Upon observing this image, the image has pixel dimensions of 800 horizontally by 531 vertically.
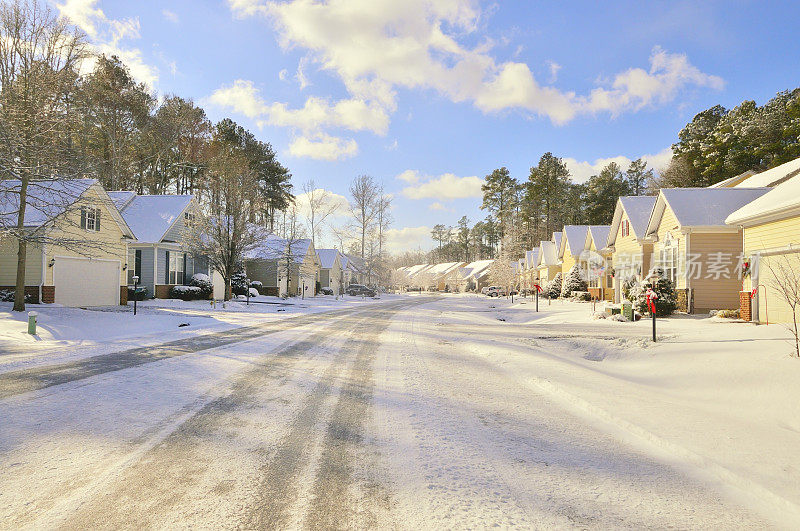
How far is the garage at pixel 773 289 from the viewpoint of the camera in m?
11.8

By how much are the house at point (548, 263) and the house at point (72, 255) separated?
35804 millimetres

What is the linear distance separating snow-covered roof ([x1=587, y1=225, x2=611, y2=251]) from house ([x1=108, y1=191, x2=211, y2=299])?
29.1m

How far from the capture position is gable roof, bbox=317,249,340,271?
52094 mm

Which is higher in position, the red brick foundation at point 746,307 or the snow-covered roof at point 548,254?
the snow-covered roof at point 548,254

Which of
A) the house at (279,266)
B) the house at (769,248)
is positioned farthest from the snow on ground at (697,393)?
the house at (279,266)

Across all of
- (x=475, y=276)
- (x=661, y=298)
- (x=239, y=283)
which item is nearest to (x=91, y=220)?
(x=239, y=283)

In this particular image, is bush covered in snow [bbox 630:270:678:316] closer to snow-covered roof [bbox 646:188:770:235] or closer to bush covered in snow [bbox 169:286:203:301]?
snow-covered roof [bbox 646:188:770:235]

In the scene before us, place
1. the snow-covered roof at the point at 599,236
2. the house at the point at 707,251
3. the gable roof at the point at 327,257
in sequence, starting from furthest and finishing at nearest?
the gable roof at the point at 327,257, the snow-covered roof at the point at 599,236, the house at the point at 707,251

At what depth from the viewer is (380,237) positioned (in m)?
48.3

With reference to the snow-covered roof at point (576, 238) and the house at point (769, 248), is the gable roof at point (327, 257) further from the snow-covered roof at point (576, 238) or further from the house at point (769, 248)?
the house at point (769, 248)

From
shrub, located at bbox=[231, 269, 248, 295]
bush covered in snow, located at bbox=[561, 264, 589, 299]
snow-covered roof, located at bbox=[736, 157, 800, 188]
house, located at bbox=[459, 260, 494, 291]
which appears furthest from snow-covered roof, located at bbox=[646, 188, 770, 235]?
house, located at bbox=[459, 260, 494, 291]

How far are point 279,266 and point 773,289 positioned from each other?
110 ft

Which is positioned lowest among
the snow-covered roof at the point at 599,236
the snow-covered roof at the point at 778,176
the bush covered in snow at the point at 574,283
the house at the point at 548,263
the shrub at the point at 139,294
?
the shrub at the point at 139,294

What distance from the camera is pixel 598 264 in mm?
31703
